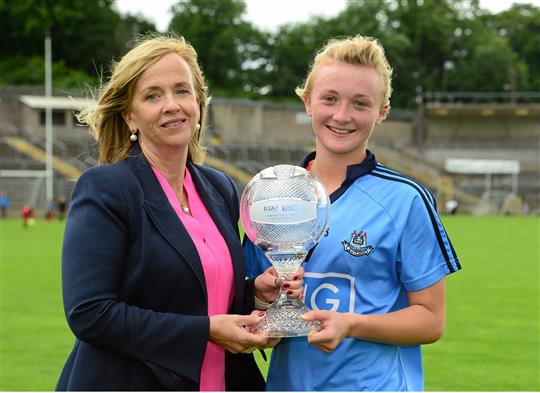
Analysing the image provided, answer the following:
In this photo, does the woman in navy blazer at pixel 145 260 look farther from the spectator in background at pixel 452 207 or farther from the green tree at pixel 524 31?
the green tree at pixel 524 31

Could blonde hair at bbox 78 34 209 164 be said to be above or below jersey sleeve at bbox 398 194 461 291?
above

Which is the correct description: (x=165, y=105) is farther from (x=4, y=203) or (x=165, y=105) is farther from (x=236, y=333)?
(x=4, y=203)

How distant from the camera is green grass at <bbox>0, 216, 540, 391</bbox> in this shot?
7.34 m

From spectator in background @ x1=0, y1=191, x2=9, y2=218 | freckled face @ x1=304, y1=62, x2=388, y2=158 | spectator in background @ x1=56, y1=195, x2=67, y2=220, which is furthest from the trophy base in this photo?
spectator in background @ x1=0, y1=191, x2=9, y2=218

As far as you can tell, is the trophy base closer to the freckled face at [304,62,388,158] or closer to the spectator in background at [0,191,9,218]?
the freckled face at [304,62,388,158]

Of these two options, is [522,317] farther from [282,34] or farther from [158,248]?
[282,34]

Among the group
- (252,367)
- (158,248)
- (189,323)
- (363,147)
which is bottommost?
(252,367)

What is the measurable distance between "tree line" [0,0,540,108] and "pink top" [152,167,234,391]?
159ft

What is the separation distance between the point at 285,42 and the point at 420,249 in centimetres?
6317

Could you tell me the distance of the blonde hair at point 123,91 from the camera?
9.93ft

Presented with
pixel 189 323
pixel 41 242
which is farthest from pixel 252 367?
pixel 41 242

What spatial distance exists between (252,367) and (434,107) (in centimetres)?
5502

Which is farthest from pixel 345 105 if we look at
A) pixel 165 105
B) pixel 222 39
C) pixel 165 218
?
pixel 222 39

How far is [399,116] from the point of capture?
58312mm
